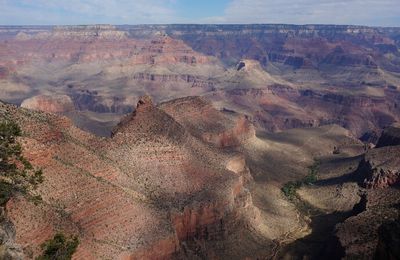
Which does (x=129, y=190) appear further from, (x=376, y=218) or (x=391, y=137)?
(x=391, y=137)

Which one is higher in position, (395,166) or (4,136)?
(4,136)

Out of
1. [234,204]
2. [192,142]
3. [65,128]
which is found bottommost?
[234,204]

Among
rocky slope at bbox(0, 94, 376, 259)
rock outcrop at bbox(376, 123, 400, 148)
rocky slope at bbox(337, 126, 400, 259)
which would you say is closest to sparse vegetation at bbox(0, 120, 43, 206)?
rocky slope at bbox(0, 94, 376, 259)

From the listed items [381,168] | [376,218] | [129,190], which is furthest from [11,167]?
[381,168]

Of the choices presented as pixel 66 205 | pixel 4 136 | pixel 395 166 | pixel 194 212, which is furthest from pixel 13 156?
pixel 395 166

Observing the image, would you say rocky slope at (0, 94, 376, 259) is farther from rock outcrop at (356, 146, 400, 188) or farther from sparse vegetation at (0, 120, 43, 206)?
rock outcrop at (356, 146, 400, 188)

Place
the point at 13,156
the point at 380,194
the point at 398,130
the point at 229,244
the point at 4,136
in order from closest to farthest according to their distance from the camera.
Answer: the point at 4,136, the point at 13,156, the point at 229,244, the point at 380,194, the point at 398,130

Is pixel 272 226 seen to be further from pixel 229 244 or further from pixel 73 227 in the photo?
pixel 73 227

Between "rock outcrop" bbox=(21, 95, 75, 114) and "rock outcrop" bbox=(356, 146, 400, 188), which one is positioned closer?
"rock outcrop" bbox=(356, 146, 400, 188)
